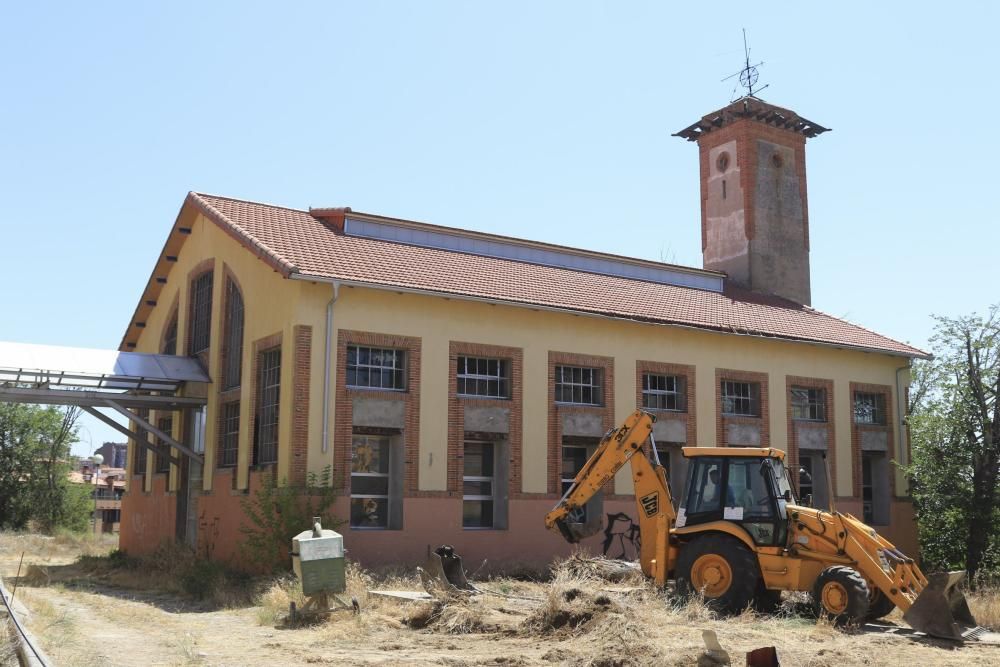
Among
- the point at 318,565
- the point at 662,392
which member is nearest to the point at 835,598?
the point at 318,565

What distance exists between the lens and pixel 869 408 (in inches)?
1186

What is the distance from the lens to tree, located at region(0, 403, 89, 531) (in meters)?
45.3

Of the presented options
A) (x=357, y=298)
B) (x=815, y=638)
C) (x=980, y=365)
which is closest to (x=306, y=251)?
(x=357, y=298)

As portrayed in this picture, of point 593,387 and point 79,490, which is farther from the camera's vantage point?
point 79,490

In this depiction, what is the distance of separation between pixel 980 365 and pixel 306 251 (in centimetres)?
1594

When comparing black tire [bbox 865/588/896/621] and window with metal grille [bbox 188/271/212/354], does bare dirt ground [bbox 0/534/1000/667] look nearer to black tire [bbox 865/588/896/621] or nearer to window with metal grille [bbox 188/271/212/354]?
black tire [bbox 865/588/896/621]

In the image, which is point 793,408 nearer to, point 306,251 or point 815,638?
point 306,251

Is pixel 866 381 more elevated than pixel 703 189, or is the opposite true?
pixel 703 189

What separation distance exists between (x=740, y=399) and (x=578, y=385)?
5.28 metres

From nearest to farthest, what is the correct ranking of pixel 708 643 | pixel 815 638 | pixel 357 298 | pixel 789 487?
pixel 708 643
pixel 815 638
pixel 789 487
pixel 357 298

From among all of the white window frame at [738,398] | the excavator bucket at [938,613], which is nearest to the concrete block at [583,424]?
the white window frame at [738,398]

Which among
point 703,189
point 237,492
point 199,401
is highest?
point 703,189

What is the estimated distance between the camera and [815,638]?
12602 millimetres

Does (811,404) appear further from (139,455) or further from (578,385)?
(139,455)
